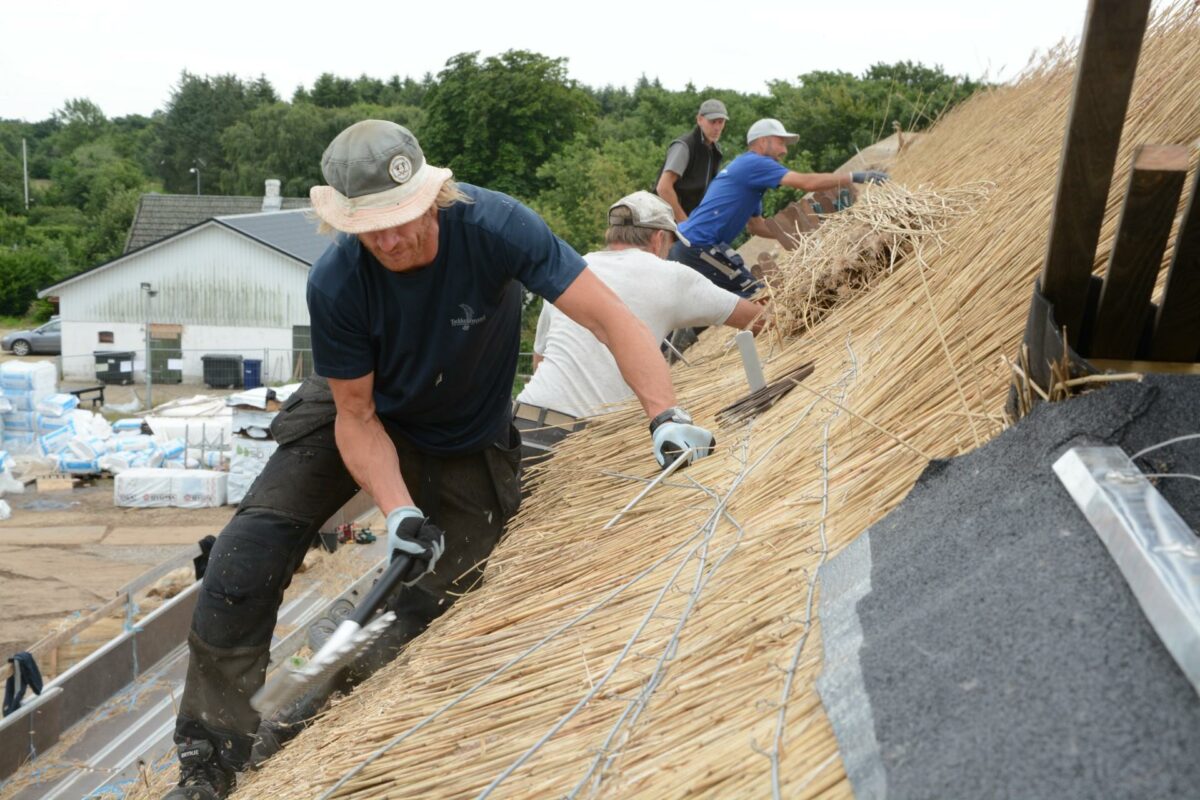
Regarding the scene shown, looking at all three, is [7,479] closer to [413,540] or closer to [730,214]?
[730,214]

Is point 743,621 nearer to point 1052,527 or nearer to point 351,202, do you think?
point 1052,527

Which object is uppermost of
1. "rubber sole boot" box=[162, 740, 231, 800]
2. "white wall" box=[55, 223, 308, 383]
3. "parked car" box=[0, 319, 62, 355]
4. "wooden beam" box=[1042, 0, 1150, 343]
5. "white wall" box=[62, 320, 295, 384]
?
"wooden beam" box=[1042, 0, 1150, 343]

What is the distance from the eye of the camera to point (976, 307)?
2135mm

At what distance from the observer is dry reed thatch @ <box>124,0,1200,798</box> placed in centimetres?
147

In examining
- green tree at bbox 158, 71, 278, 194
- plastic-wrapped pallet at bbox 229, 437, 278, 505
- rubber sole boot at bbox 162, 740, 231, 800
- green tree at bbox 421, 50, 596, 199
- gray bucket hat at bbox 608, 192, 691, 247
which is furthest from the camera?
green tree at bbox 158, 71, 278, 194

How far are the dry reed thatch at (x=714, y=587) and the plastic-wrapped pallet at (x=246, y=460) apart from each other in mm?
11149

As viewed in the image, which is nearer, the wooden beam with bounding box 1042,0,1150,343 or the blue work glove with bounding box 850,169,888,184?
the wooden beam with bounding box 1042,0,1150,343

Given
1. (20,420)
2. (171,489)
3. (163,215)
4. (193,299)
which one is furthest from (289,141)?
(171,489)

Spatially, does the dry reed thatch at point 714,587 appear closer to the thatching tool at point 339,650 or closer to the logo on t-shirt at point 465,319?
the thatching tool at point 339,650

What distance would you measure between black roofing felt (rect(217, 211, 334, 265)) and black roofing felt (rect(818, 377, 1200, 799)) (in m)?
30.2

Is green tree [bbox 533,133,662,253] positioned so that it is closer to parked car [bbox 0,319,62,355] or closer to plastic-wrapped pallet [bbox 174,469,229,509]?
plastic-wrapped pallet [bbox 174,469,229,509]

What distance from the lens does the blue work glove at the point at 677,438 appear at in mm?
2682

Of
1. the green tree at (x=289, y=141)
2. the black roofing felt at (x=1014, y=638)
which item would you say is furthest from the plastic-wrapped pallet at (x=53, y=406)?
the green tree at (x=289, y=141)

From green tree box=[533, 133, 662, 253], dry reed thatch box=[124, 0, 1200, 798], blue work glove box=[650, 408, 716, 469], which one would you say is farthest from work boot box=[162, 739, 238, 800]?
green tree box=[533, 133, 662, 253]
